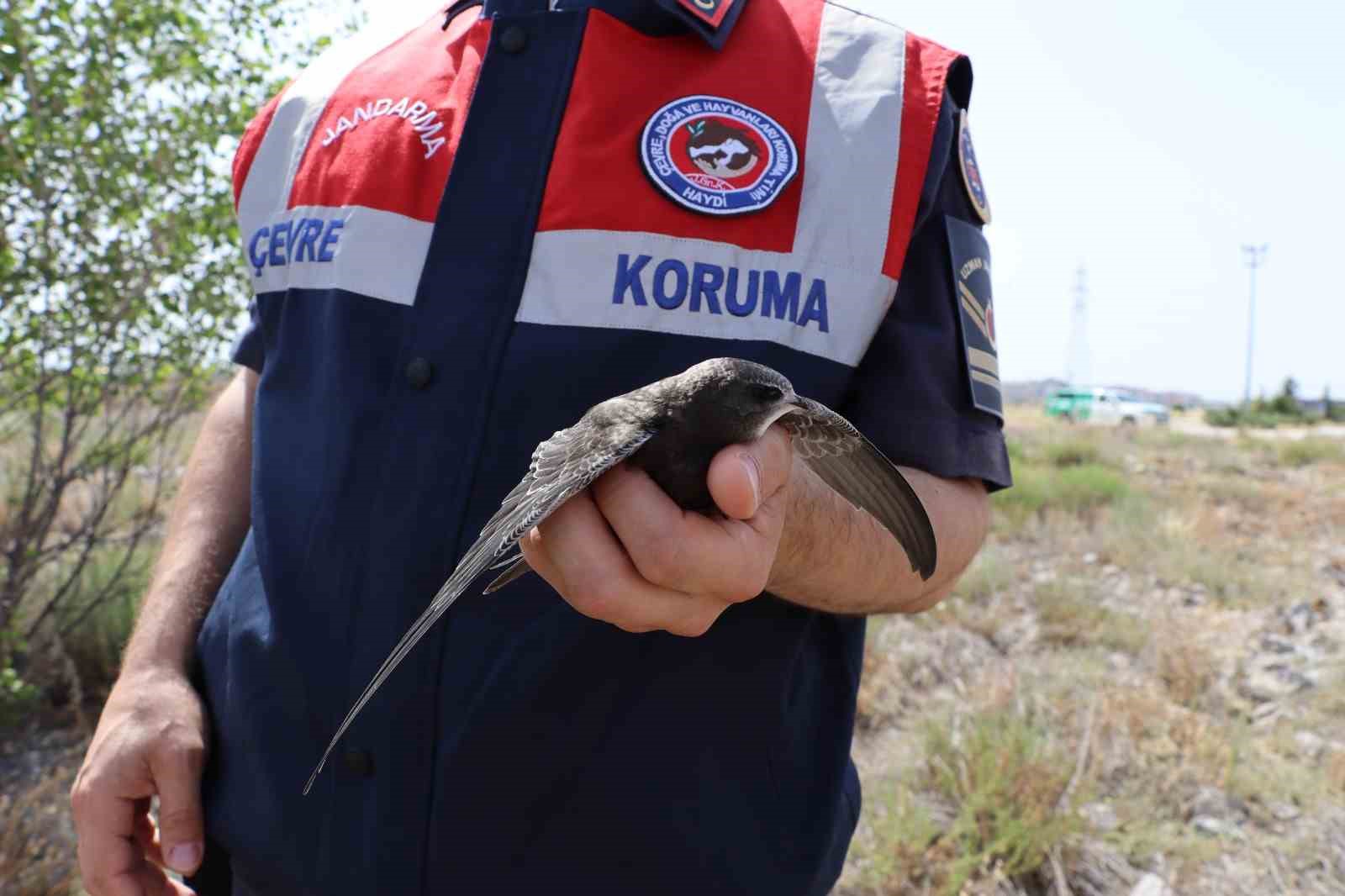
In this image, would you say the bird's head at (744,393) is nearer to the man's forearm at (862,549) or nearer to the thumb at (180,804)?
the man's forearm at (862,549)

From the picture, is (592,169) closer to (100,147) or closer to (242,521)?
(242,521)

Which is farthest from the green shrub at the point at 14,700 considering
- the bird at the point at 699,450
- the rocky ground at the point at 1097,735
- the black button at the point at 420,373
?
the bird at the point at 699,450

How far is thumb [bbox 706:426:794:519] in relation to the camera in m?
1.31

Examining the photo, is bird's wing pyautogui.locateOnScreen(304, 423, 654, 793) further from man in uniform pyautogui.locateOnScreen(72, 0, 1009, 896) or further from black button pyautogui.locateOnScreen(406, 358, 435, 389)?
black button pyautogui.locateOnScreen(406, 358, 435, 389)

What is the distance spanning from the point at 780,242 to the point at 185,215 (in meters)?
4.60

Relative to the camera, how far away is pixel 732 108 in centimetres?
185

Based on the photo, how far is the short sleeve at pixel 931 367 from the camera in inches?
70.9

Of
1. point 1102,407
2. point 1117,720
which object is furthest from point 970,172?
point 1102,407

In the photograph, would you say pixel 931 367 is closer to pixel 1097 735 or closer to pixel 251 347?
pixel 251 347

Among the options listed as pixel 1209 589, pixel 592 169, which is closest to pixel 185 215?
pixel 592 169

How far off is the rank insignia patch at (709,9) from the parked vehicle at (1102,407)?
38.8 metres

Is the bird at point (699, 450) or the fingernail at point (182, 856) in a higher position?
the bird at point (699, 450)

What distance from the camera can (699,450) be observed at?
1.51 meters

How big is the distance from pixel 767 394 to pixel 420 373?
0.68m
